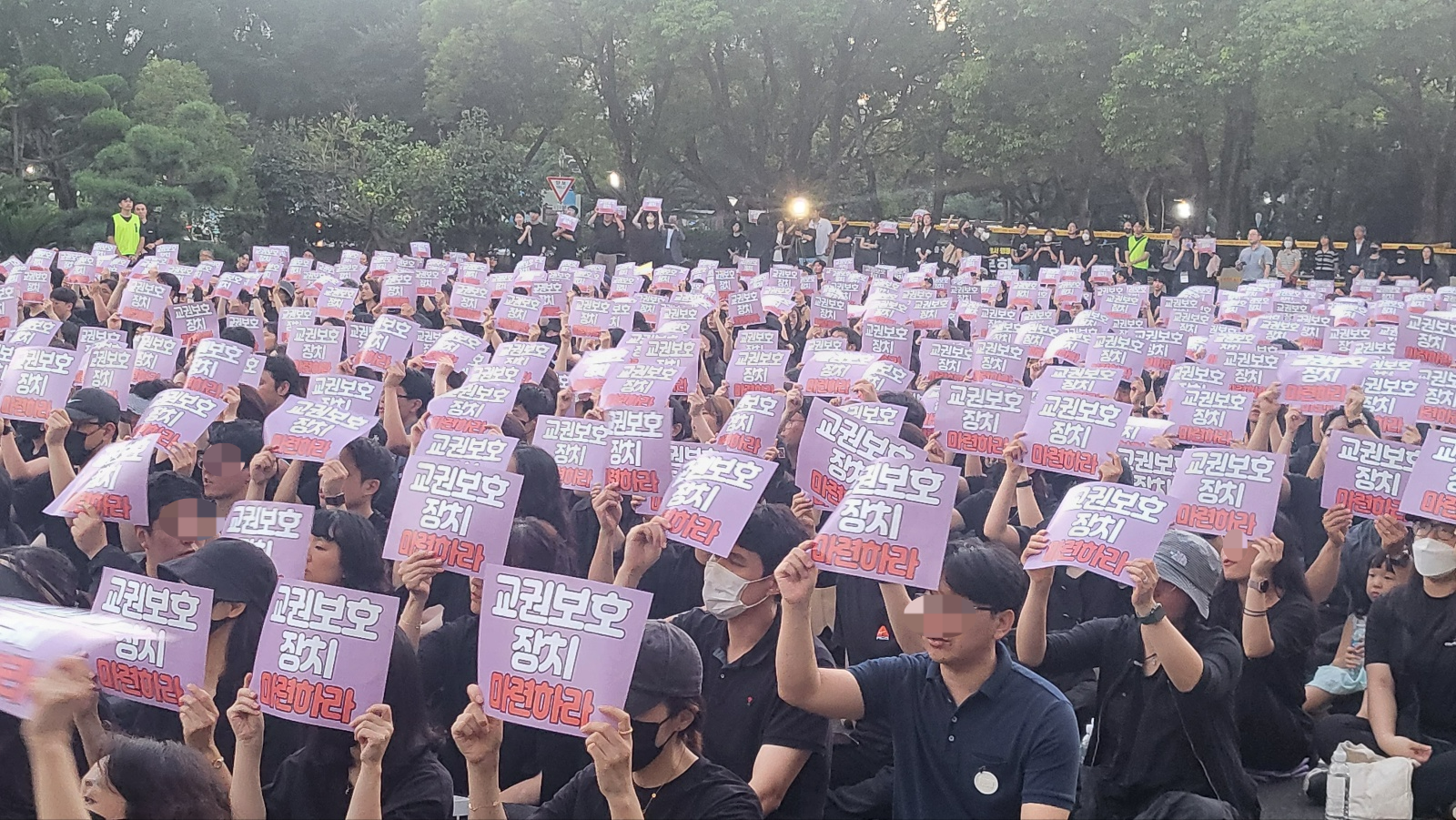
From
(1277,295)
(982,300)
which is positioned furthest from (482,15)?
(1277,295)

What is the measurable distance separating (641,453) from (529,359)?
264 centimetres

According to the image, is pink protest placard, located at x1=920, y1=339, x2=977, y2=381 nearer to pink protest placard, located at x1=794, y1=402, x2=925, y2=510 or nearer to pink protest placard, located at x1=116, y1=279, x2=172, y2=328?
pink protest placard, located at x1=794, y1=402, x2=925, y2=510

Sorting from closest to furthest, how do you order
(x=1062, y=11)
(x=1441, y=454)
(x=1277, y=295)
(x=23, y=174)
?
(x=1441, y=454) → (x=1277, y=295) → (x=23, y=174) → (x=1062, y=11)

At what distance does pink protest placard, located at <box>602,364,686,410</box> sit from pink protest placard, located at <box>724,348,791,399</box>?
2.77 feet

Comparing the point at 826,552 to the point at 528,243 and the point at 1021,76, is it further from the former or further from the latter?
the point at 1021,76

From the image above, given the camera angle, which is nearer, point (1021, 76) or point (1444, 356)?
point (1444, 356)

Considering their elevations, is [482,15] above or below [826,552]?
above

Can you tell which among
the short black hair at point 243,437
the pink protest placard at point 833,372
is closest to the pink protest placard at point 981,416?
the pink protest placard at point 833,372

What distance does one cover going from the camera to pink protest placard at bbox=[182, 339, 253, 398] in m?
8.02

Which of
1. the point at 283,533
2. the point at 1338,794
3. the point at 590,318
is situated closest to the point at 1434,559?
the point at 1338,794

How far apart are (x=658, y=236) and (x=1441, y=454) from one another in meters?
19.1

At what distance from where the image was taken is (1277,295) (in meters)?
15.9

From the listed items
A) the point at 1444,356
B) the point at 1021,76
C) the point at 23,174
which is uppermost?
the point at 1021,76

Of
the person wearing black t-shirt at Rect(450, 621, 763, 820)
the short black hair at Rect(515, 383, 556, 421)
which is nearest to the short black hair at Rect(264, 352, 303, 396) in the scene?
the short black hair at Rect(515, 383, 556, 421)
